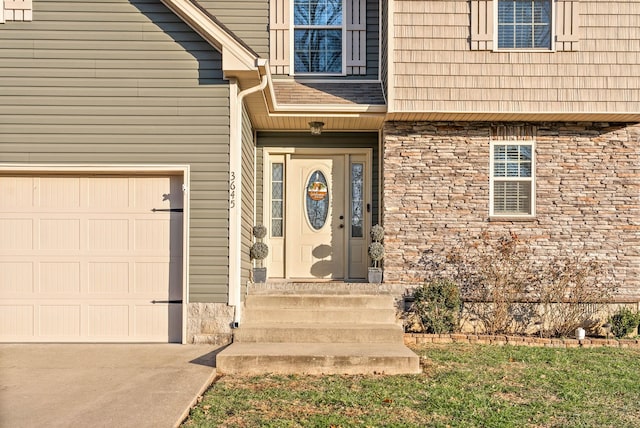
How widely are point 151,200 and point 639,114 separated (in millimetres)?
6956

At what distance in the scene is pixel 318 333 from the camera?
24.7 feet

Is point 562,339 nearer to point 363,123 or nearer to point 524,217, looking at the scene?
point 524,217

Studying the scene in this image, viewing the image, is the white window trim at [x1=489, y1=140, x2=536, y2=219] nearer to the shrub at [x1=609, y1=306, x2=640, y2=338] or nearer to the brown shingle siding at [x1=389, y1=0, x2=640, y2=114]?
the brown shingle siding at [x1=389, y1=0, x2=640, y2=114]

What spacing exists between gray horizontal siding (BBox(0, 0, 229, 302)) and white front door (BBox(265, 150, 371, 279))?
8.53 ft

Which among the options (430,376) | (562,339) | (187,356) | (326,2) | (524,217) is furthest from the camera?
(326,2)

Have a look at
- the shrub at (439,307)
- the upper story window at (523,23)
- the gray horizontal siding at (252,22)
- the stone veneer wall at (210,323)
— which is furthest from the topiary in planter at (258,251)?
the upper story window at (523,23)

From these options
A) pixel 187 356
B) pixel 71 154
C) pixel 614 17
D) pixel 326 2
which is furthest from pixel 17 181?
A: pixel 614 17

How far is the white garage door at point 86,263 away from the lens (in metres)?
7.99

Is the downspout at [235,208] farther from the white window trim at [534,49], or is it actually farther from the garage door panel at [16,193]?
the white window trim at [534,49]

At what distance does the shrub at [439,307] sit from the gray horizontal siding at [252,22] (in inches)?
181

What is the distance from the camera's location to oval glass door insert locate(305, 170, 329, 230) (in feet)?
34.4

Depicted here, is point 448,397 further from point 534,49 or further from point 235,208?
point 534,49

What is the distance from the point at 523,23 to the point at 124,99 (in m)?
5.79

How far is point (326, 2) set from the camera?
1035 centimetres
